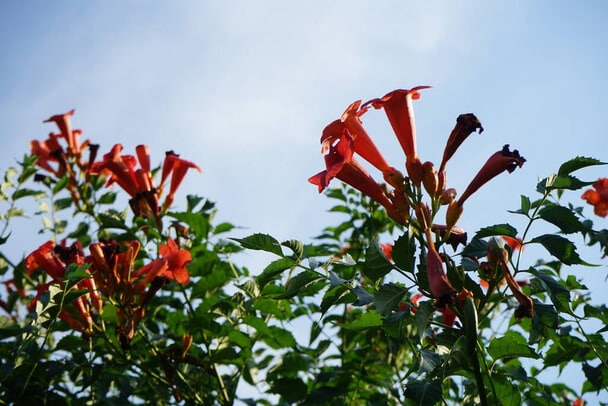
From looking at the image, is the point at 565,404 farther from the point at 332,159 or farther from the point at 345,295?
the point at 332,159

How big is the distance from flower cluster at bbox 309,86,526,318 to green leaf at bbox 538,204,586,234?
19 cm

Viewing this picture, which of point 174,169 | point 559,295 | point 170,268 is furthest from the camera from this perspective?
point 174,169

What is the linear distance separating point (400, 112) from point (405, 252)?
24.1 inches

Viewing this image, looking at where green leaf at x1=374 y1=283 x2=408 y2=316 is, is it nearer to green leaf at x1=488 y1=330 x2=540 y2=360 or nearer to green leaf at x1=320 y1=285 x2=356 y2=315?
green leaf at x1=320 y1=285 x2=356 y2=315

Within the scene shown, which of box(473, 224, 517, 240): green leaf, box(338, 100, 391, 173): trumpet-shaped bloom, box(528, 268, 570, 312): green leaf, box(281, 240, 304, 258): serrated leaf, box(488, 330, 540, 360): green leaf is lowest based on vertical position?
box(488, 330, 540, 360): green leaf

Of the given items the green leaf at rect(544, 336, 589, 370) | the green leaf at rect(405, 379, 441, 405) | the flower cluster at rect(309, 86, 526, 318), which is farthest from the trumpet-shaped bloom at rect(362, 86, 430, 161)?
the green leaf at rect(544, 336, 589, 370)

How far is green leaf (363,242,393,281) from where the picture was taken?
6.10ft

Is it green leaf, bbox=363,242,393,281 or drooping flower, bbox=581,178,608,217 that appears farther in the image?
A: drooping flower, bbox=581,178,608,217

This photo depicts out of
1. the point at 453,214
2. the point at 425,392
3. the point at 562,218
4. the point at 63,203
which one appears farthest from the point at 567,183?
the point at 63,203

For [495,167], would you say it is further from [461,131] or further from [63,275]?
[63,275]

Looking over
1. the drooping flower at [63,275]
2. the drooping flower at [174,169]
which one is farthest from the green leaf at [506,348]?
the drooping flower at [174,169]

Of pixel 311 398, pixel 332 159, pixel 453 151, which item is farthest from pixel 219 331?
pixel 453 151

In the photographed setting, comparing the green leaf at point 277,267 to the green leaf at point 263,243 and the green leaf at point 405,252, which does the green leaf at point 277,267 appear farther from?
the green leaf at point 405,252

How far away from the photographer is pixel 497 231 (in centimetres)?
198
